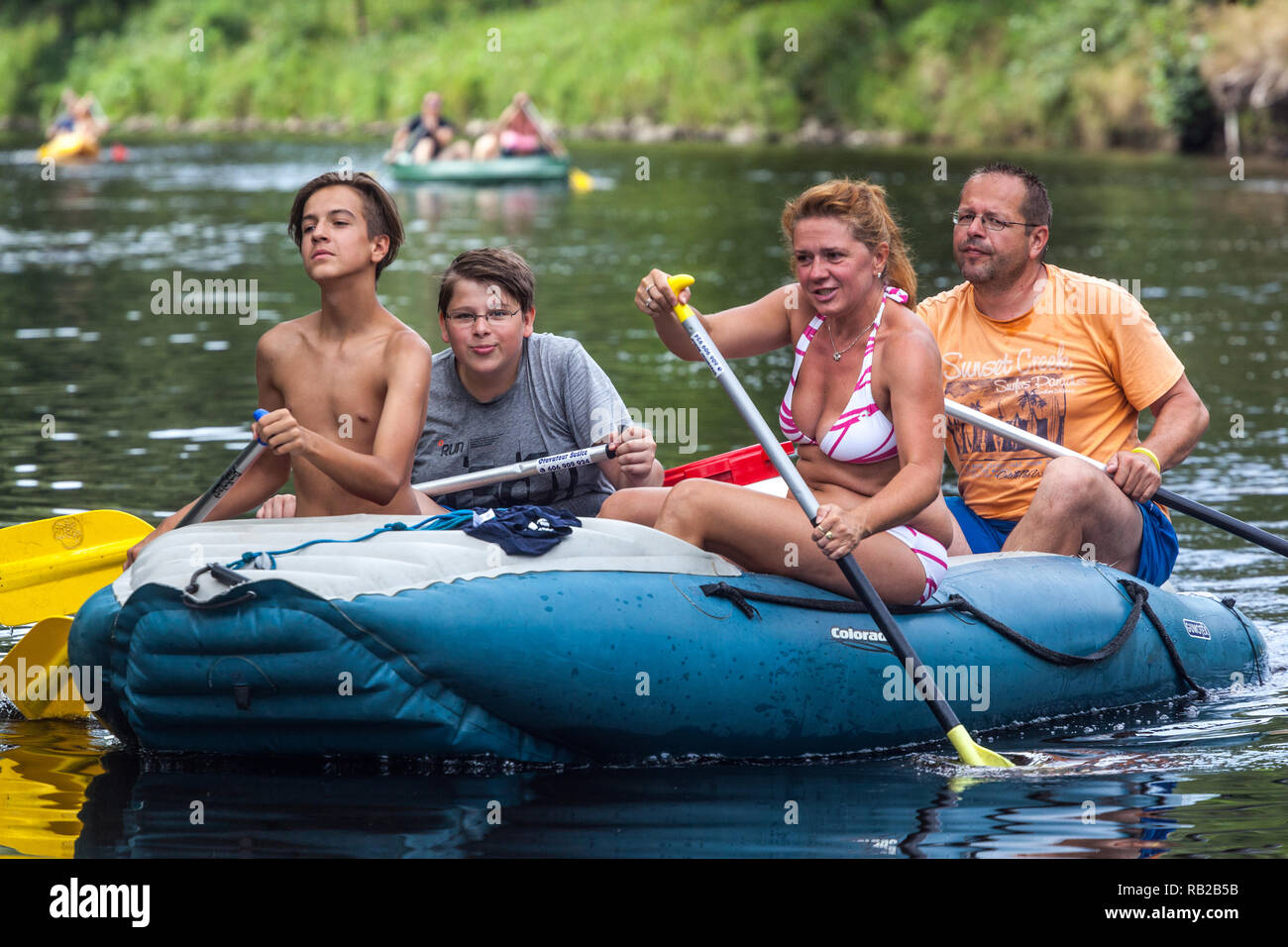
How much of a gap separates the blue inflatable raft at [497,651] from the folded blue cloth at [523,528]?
3cm

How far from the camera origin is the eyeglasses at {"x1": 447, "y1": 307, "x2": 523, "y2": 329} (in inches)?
184

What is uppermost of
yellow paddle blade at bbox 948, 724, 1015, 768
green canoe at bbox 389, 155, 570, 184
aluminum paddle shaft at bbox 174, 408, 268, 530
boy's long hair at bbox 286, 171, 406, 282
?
green canoe at bbox 389, 155, 570, 184

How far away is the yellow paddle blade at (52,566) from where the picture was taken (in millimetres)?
4836

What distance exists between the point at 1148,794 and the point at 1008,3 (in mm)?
35030

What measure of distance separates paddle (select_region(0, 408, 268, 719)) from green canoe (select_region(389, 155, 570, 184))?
2157cm

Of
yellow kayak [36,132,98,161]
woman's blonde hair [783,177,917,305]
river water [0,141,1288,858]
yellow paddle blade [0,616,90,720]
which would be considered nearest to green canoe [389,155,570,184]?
river water [0,141,1288,858]

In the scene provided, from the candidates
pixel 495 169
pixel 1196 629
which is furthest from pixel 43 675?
pixel 495 169

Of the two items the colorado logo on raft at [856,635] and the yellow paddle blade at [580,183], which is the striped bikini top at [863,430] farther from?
the yellow paddle blade at [580,183]

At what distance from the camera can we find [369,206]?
4254mm

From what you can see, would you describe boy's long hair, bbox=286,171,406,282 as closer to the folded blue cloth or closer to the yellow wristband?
the folded blue cloth

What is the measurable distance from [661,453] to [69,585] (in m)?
4.02

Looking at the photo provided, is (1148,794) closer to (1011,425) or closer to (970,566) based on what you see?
(970,566)

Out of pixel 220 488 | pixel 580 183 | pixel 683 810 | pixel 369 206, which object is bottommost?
pixel 683 810

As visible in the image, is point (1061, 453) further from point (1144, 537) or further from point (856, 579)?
point (856, 579)
